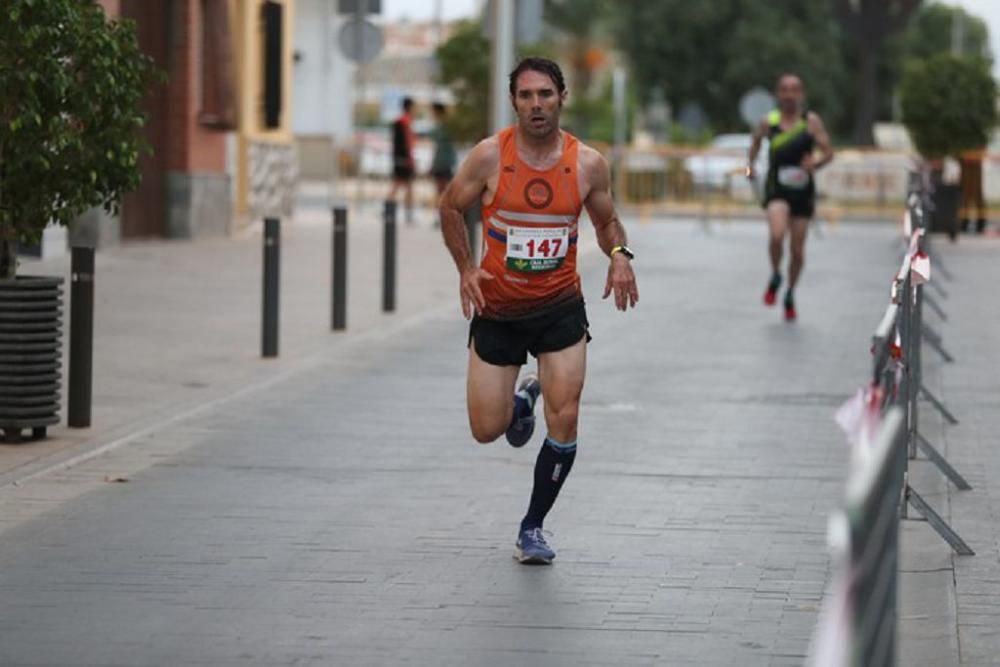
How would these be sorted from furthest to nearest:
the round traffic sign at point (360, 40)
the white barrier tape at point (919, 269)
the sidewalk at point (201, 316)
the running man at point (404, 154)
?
the running man at point (404, 154) → the round traffic sign at point (360, 40) → the sidewalk at point (201, 316) → the white barrier tape at point (919, 269)

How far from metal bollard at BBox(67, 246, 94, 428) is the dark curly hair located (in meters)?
3.58

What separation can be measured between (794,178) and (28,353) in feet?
31.1

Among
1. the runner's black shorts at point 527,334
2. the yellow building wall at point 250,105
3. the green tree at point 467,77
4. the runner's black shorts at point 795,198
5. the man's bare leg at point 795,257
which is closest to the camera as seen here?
the runner's black shorts at point 527,334

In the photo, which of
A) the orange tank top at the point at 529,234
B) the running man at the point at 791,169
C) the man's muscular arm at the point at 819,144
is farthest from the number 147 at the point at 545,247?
the running man at the point at 791,169

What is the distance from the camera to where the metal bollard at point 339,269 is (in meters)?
17.7

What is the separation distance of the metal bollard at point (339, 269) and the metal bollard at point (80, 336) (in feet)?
18.8

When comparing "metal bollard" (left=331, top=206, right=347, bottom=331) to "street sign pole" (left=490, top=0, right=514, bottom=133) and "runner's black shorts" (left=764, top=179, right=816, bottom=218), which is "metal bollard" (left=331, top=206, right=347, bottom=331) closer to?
"runner's black shorts" (left=764, top=179, right=816, bottom=218)

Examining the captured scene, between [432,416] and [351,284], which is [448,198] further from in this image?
[351,284]

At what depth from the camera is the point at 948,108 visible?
3584cm

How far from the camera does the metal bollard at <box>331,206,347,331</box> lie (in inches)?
697

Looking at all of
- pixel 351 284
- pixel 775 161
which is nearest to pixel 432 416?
pixel 775 161

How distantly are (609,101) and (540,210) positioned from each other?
6481cm

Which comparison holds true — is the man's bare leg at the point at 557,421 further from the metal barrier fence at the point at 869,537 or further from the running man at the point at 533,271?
the metal barrier fence at the point at 869,537

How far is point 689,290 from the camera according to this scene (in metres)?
23.5
